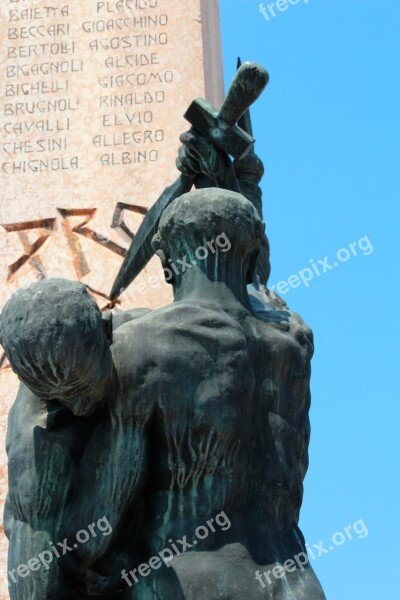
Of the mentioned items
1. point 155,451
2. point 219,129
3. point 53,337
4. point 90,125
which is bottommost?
point 155,451

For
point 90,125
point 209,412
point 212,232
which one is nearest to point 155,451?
point 209,412

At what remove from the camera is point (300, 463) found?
259 centimetres

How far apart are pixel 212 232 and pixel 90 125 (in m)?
2.95

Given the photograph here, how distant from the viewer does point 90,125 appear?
540cm

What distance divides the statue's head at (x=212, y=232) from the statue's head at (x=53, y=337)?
0.43 m

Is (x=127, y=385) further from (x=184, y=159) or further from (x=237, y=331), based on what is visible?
(x=184, y=159)

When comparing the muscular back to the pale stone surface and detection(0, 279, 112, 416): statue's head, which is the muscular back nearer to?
detection(0, 279, 112, 416): statue's head

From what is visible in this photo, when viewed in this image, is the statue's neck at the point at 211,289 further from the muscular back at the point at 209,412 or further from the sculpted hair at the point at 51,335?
the sculpted hair at the point at 51,335

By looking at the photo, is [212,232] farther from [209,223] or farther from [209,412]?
[209,412]

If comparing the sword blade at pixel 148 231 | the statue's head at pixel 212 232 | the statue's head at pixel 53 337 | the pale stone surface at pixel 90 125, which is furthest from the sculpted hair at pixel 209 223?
the pale stone surface at pixel 90 125

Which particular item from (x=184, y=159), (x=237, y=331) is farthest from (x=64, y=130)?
(x=237, y=331)

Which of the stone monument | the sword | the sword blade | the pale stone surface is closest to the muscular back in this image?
the stone monument

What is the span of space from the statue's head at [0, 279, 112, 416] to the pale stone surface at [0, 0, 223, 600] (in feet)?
8.86

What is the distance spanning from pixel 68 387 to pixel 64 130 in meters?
3.36
